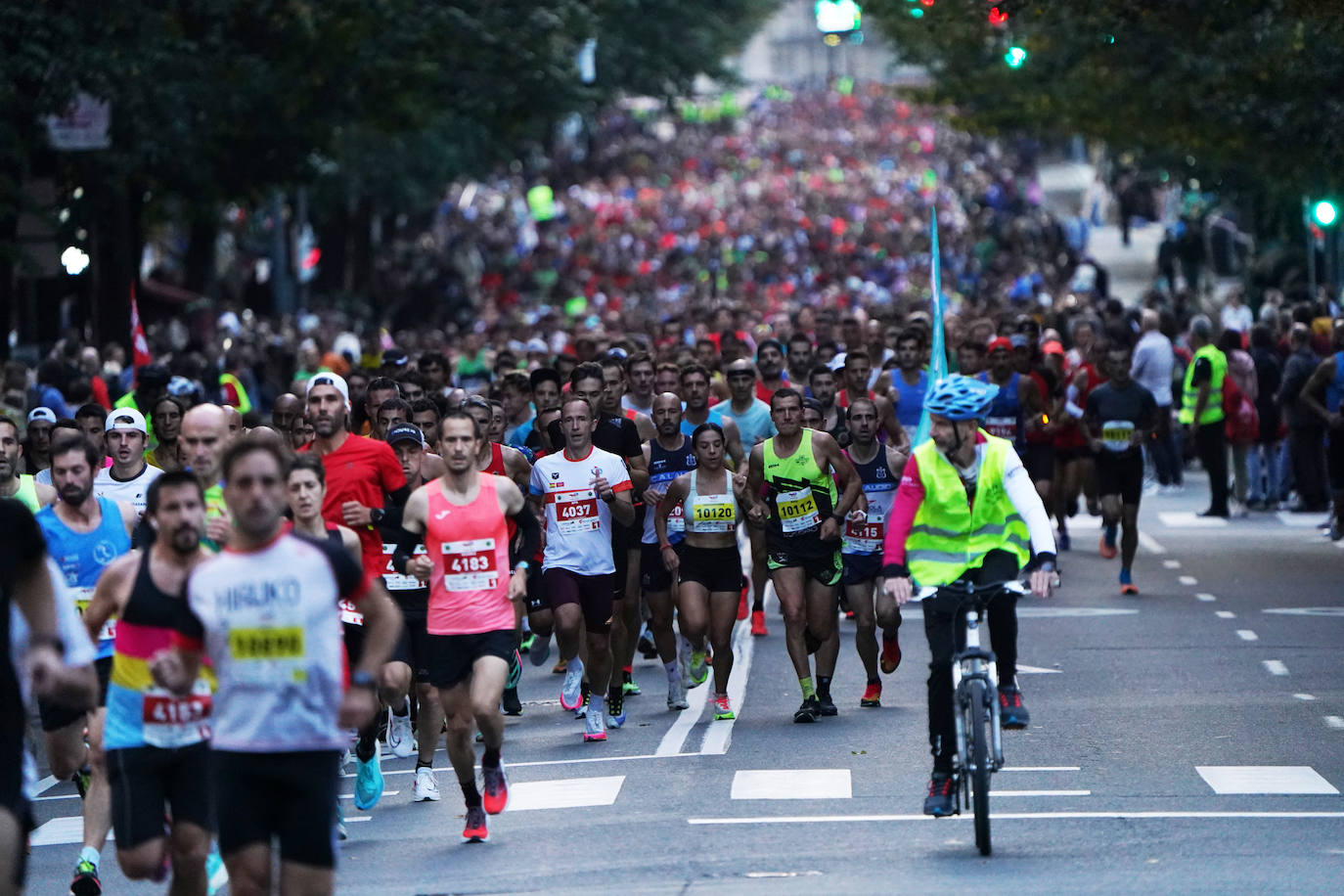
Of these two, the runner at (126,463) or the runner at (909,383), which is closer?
the runner at (126,463)

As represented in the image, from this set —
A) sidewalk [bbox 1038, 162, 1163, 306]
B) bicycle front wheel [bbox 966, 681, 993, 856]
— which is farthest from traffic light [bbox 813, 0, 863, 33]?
sidewalk [bbox 1038, 162, 1163, 306]

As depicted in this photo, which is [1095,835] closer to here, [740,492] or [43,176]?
[740,492]

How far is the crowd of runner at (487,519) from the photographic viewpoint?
7.61m

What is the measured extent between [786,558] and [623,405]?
398 centimetres

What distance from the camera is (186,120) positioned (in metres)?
26.1

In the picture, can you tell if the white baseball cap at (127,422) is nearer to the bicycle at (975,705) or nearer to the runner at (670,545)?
the runner at (670,545)

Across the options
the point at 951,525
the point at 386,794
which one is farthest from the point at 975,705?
the point at 386,794

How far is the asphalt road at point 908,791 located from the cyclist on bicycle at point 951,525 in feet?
1.84

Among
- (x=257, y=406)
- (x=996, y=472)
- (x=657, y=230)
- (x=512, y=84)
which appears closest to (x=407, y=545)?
(x=996, y=472)

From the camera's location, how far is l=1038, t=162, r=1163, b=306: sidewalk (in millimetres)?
55750

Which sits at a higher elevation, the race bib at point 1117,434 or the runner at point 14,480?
the runner at point 14,480

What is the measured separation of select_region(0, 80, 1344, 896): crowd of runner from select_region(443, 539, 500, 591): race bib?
0.01m

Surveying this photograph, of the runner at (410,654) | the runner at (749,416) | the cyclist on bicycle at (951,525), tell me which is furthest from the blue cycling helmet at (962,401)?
the runner at (749,416)

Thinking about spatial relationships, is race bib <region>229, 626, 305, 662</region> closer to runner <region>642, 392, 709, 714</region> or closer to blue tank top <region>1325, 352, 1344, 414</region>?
runner <region>642, 392, 709, 714</region>
